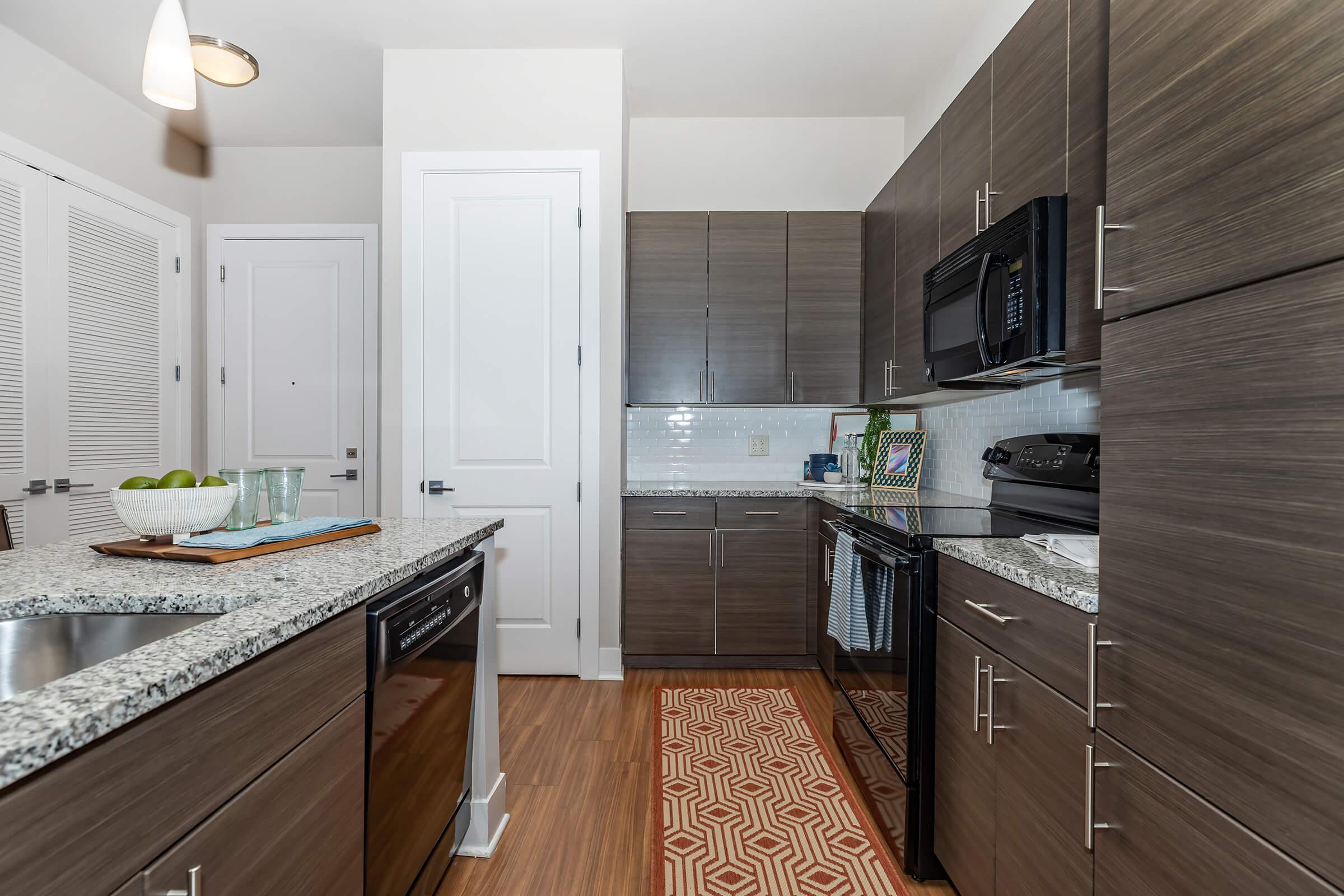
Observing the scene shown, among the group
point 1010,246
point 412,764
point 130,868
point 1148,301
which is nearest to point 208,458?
point 412,764

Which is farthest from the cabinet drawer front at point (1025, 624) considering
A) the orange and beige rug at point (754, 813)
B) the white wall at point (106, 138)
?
the white wall at point (106, 138)

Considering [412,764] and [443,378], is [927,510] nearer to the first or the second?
[412,764]

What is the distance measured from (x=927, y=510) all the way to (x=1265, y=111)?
1633 millimetres

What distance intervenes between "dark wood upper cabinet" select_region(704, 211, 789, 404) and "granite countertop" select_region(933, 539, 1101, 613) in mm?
1857

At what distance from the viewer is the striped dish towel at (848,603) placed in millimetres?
1999

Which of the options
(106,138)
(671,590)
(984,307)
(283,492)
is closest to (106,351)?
(106,138)

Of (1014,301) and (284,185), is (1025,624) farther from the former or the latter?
(284,185)

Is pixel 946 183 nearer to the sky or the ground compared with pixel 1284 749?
A: nearer to the sky

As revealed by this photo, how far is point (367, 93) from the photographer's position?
3328mm

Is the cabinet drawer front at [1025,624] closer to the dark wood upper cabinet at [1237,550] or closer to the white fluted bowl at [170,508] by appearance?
the dark wood upper cabinet at [1237,550]

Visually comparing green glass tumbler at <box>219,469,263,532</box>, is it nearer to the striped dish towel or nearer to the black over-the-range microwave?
the striped dish towel

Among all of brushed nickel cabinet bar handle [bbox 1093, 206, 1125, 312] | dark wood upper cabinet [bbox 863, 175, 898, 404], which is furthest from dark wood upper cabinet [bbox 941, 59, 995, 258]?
brushed nickel cabinet bar handle [bbox 1093, 206, 1125, 312]

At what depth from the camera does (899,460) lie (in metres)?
3.26

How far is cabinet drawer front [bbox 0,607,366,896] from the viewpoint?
0.51 m
